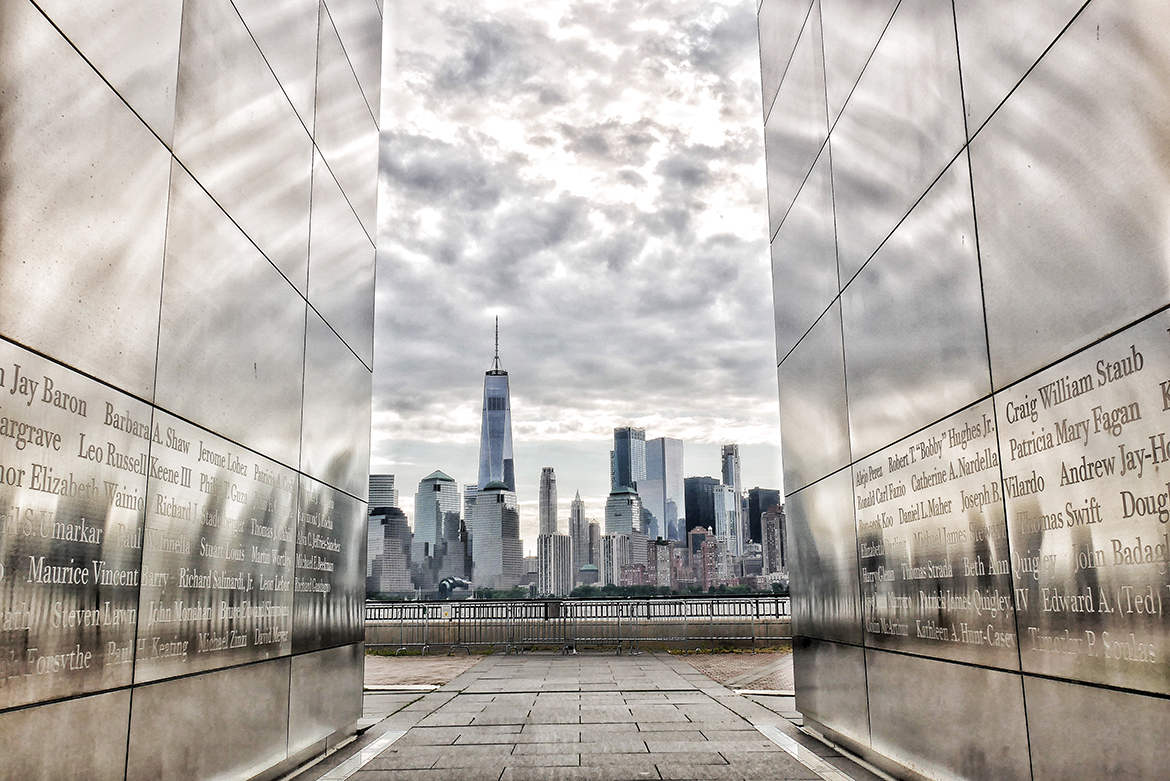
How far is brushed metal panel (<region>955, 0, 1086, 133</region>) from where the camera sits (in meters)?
4.52

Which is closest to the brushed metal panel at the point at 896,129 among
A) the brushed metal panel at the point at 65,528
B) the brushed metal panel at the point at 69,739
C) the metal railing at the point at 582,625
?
the brushed metal panel at the point at 65,528

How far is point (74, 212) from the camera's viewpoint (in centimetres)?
438

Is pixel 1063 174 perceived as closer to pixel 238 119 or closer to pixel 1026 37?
pixel 1026 37

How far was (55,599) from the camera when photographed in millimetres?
4176

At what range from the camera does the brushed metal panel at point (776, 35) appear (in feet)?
32.8

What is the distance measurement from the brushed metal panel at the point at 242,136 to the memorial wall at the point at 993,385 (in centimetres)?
517

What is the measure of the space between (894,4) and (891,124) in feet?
3.11

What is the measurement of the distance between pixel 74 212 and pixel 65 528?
5.28 feet

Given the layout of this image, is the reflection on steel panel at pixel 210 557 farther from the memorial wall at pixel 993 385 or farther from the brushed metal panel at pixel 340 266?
the memorial wall at pixel 993 385

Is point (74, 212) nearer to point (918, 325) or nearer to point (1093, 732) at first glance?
point (918, 325)

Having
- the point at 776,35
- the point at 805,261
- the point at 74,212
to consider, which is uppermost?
the point at 776,35

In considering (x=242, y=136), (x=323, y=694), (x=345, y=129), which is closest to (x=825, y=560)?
(x=323, y=694)

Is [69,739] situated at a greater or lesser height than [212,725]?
greater

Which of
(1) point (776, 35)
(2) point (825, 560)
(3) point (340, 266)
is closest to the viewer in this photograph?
(2) point (825, 560)
